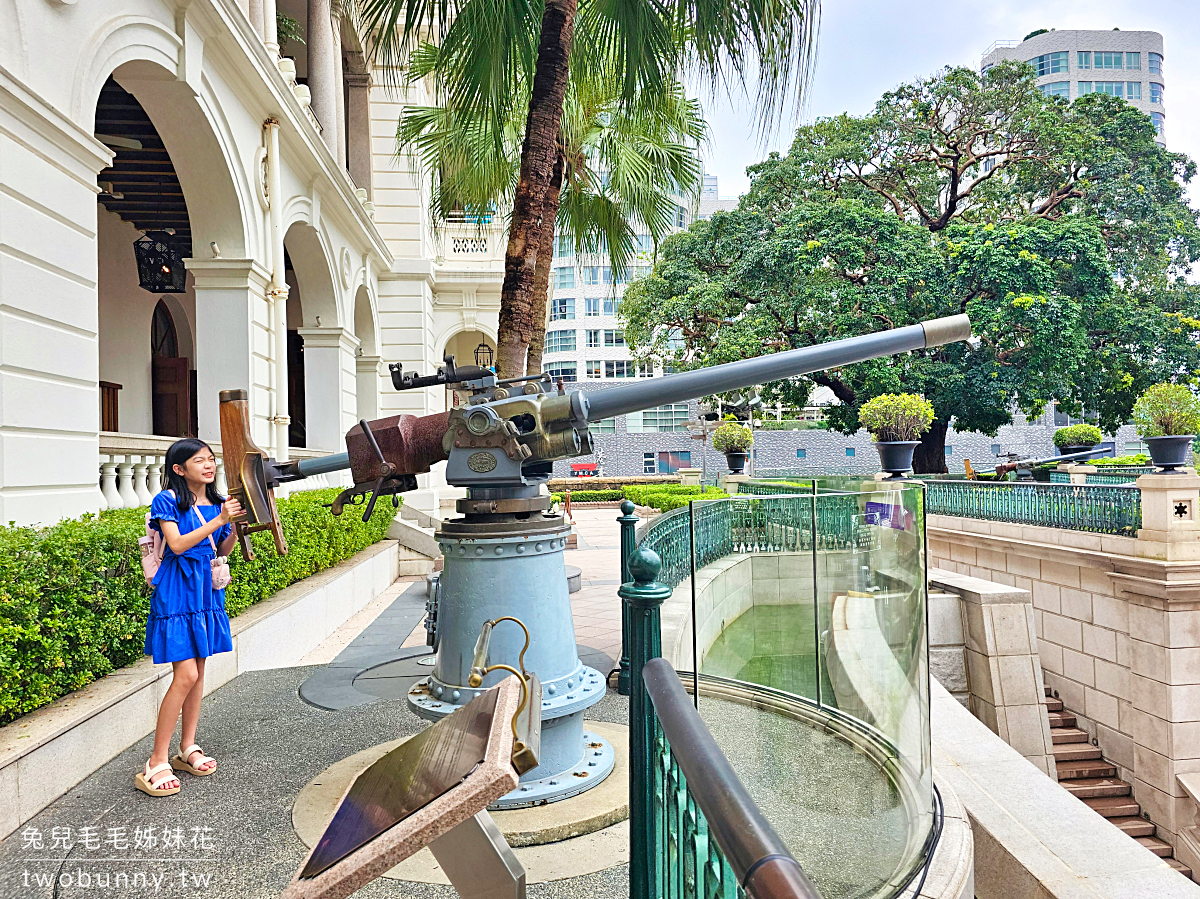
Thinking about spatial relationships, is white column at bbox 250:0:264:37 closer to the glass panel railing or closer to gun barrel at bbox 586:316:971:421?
gun barrel at bbox 586:316:971:421

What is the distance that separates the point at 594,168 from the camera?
37.0ft

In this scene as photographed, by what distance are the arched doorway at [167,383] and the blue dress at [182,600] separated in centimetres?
1089

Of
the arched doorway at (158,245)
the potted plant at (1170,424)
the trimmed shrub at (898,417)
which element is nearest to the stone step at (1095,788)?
the potted plant at (1170,424)

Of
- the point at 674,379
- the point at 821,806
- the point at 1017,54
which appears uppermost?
the point at 1017,54

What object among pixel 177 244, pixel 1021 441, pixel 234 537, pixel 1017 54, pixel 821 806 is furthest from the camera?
pixel 1017 54

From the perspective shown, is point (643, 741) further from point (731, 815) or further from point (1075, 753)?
point (1075, 753)

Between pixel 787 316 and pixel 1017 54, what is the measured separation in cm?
5975

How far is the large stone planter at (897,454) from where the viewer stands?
49.9 feet

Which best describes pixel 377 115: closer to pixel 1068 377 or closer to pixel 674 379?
pixel 674 379

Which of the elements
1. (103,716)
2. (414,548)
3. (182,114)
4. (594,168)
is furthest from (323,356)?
(103,716)

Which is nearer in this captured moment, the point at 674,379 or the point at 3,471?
the point at 674,379

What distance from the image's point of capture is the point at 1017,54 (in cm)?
6469

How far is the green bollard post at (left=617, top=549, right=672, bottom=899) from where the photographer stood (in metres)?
1.83

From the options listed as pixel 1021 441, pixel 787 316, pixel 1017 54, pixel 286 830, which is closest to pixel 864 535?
pixel 286 830
